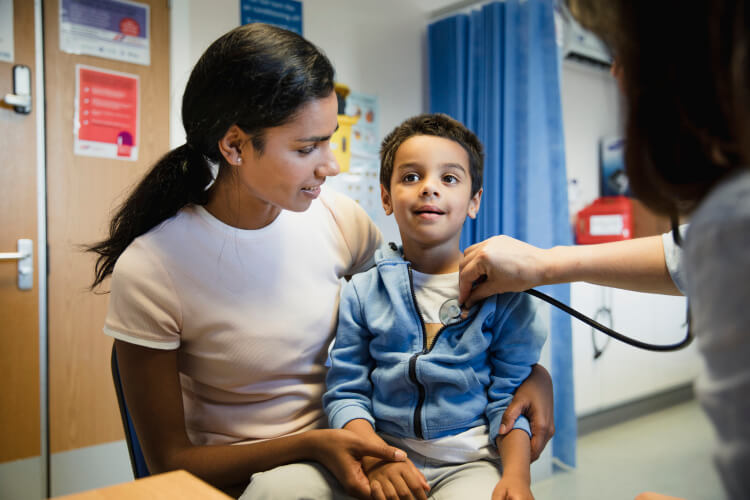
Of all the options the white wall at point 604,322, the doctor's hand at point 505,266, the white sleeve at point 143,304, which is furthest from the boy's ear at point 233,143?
the white wall at point 604,322

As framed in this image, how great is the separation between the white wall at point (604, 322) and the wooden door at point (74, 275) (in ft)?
6.96

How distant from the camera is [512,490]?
2.69ft

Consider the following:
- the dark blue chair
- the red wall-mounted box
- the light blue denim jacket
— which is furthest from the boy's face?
the red wall-mounted box

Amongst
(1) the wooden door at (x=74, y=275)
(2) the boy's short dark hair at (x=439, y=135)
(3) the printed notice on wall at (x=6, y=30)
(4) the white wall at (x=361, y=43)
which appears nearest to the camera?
(2) the boy's short dark hair at (x=439, y=135)

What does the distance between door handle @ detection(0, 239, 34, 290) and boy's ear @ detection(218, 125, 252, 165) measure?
4.87 feet

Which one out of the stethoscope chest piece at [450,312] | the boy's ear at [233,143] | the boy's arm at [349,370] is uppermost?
the boy's ear at [233,143]

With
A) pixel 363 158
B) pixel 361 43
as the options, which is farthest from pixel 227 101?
pixel 361 43

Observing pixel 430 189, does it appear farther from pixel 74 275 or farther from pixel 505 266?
pixel 74 275

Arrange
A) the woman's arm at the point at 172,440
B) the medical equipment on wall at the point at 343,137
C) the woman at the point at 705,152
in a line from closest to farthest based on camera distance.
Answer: the woman at the point at 705,152
the woman's arm at the point at 172,440
the medical equipment on wall at the point at 343,137

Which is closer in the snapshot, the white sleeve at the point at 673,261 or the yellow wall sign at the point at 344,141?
the white sleeve at the point at 673,261

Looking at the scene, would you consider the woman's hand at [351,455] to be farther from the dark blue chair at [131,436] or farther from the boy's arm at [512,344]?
the dark blue chair at [131,436]

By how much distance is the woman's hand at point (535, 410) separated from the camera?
0.94 metres

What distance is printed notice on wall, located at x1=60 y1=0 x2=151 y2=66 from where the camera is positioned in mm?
2135

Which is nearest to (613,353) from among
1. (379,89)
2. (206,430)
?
(379,89)
